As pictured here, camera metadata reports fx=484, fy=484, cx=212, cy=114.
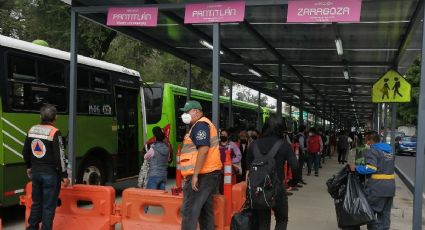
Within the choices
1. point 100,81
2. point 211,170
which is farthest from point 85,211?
point 100,81

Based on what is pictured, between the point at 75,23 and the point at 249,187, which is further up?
the point at 75,23

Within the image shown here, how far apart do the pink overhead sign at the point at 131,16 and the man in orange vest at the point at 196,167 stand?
2.59m

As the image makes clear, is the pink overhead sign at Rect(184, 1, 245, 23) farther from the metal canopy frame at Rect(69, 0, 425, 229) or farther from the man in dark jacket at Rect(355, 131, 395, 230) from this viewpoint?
the man in dark jacket at Rect(355, 131, 395, 230)

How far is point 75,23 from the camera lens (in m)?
8.23

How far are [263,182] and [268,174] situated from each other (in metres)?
0.11

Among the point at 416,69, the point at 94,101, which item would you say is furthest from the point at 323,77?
the point at 416,69

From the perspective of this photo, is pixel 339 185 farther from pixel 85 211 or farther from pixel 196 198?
pixel 85 211

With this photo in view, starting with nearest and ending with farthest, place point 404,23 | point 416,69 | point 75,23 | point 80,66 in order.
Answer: point 75,23 → point 404,23 → point 80,66 → point 416,69

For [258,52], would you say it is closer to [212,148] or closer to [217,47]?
[217,47]

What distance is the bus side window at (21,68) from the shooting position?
8102 millimetres

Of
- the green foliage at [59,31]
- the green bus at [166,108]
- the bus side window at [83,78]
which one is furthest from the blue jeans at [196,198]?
the green foliage at [59,31]

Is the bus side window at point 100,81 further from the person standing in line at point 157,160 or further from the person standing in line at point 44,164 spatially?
the person standing in line at point 44,164

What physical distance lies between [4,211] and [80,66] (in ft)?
10.6

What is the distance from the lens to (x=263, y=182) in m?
5.63
